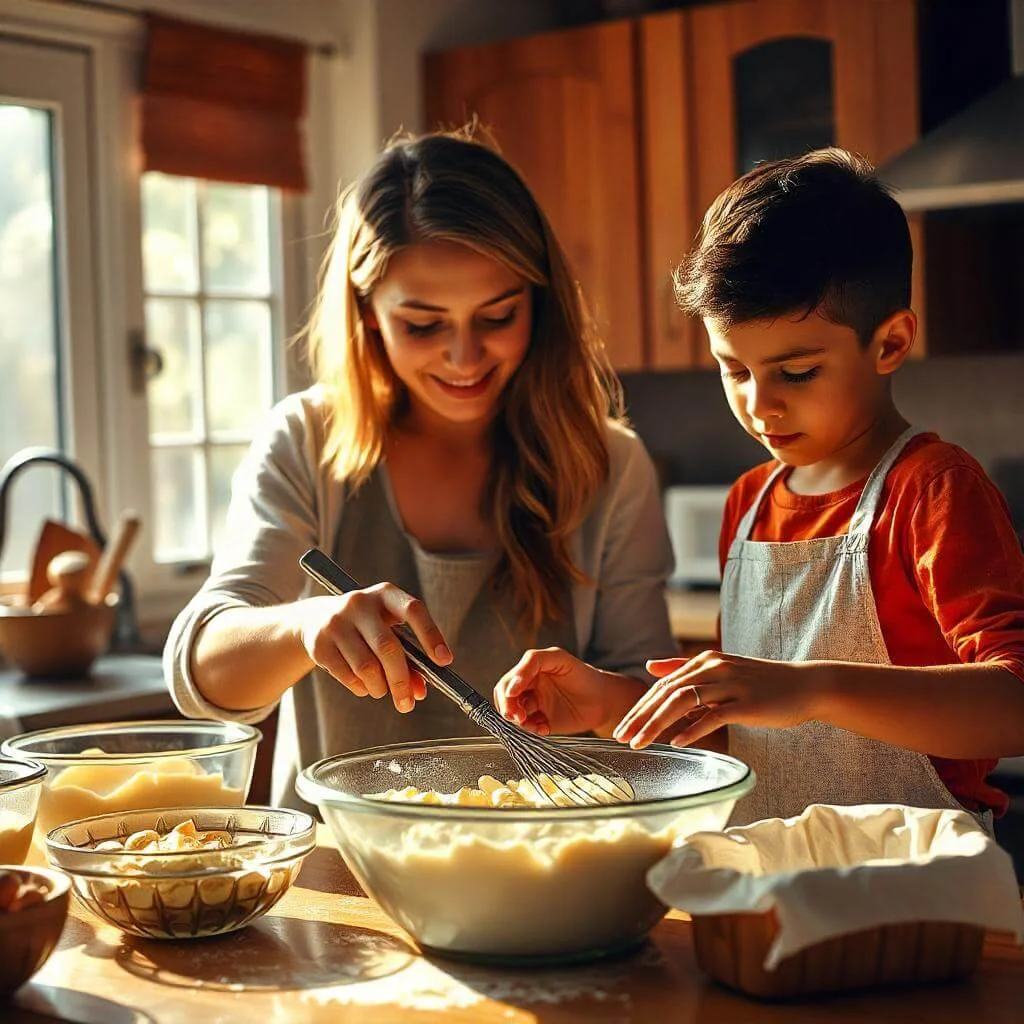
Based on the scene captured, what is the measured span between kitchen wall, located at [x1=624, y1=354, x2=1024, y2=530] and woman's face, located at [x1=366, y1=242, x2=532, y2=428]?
1814 millimetres

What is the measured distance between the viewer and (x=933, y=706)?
112 centimetres

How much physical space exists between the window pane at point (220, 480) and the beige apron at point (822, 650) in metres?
2.04

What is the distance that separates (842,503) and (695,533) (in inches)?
77.1

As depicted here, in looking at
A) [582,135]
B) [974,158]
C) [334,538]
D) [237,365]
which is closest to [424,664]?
[334,538]

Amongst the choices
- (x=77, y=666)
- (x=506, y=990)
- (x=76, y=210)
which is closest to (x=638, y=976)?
(x=506, y=990)

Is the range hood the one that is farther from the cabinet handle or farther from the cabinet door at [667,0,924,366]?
the cabinet handle

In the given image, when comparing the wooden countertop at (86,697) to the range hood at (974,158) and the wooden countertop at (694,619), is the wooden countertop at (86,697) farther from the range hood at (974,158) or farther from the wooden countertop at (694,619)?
the range hood at (974,158)

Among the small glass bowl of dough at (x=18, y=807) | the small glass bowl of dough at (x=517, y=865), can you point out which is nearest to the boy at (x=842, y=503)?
the small glass bowl of dough at (x=517, y=865)

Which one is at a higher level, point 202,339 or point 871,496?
point 202,339

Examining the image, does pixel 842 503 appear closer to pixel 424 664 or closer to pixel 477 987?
pixel 424 664

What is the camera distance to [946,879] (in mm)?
916

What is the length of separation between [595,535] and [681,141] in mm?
1759

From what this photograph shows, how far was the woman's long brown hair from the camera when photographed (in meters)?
1.63

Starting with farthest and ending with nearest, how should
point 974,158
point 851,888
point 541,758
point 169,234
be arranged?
point 169,234
point 974,158
point 541,758
point 851,888
